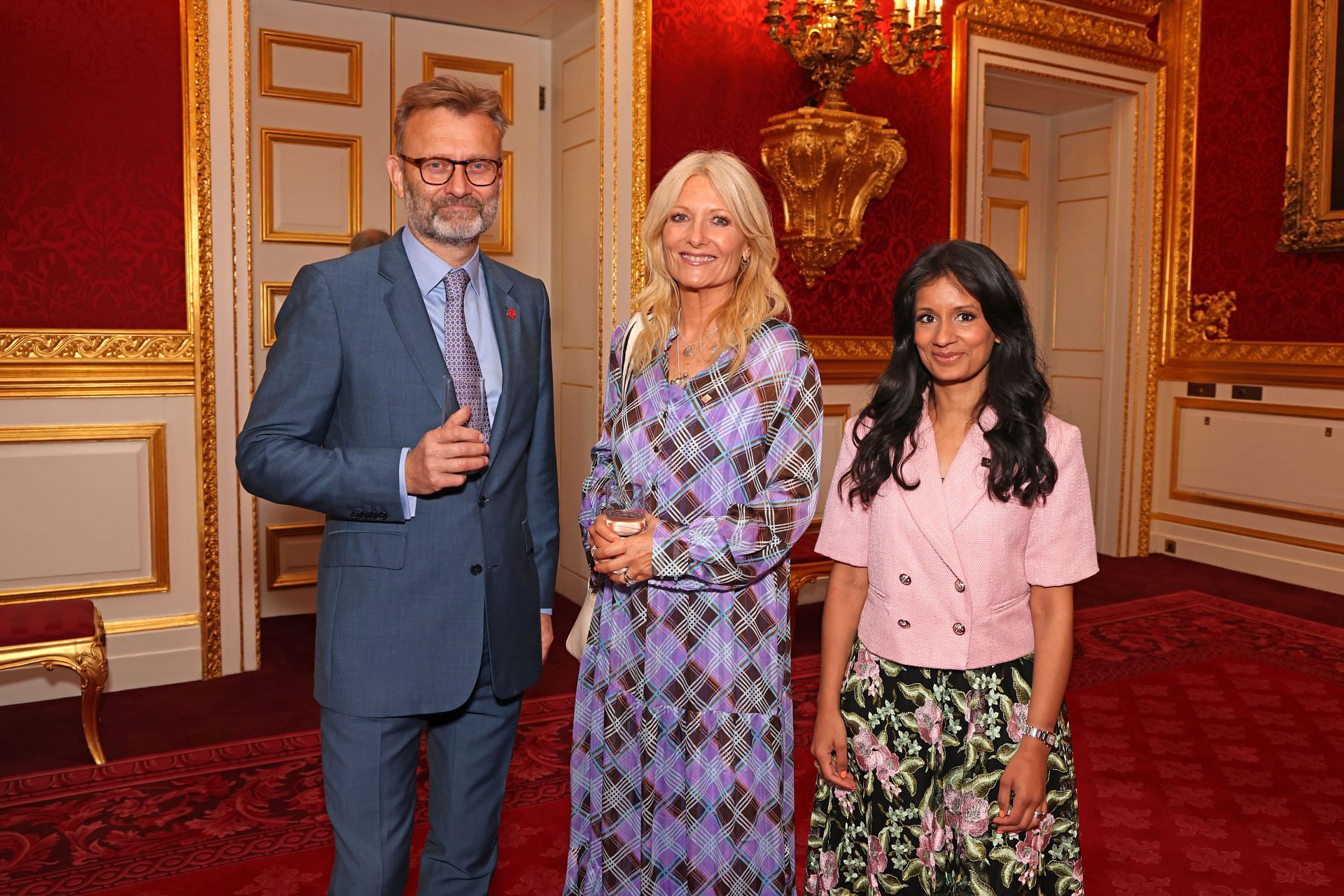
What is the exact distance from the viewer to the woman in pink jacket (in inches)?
65.4

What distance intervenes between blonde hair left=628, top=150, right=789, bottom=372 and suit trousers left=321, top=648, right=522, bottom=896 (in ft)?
2.23

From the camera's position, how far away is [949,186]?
5.78m

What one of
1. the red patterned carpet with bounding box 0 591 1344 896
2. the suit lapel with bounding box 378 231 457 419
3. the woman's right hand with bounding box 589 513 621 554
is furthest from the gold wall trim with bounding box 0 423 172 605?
the woman's right hand with bounding box 589 513 621 554

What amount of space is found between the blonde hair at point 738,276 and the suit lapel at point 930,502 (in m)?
0.35

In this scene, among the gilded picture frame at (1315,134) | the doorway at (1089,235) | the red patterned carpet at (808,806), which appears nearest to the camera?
the red patterned carpet at (808,806)

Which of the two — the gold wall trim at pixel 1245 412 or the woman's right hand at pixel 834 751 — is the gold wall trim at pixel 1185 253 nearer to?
the gold wall trim at pixel 1245 412

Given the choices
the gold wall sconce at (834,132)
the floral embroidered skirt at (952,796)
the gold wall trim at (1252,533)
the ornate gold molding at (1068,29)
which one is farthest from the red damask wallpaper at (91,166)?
the gold wall trim at (1252,533)

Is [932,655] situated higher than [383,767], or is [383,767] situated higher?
[932,655]

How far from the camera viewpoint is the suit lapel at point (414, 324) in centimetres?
183

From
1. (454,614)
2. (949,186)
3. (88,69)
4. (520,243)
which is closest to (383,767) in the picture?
(454,614)

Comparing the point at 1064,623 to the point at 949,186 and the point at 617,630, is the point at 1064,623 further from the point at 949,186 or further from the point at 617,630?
the point at 949,186

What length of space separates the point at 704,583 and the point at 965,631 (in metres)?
0.44

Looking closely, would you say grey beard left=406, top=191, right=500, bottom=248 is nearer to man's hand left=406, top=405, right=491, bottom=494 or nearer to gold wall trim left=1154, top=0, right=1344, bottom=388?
man's hand left=406, top=405, right=491, bottom=494

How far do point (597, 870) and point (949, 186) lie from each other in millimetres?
4659
